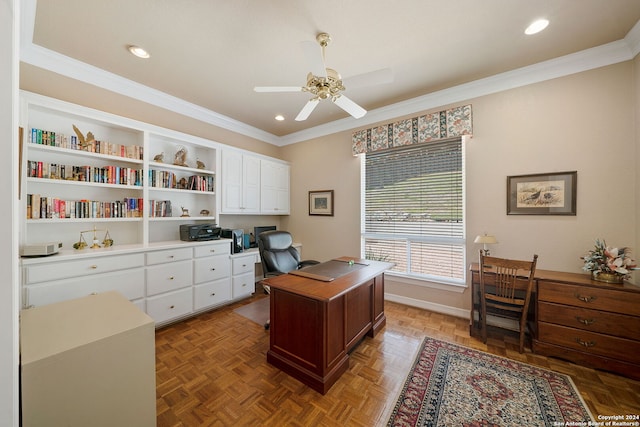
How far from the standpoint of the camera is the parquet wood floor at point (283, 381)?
1571 millimetres

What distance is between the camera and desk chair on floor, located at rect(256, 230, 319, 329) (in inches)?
109

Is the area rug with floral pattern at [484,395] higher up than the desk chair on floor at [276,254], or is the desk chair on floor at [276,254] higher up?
the desk chair on floor at [276,254]

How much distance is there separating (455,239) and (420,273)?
0.66m

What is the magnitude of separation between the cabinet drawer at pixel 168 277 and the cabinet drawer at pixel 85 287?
0.29 ft

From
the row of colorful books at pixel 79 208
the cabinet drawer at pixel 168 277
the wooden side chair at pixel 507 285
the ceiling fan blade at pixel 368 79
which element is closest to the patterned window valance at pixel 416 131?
the ceiling fan blade at pixel 368 79

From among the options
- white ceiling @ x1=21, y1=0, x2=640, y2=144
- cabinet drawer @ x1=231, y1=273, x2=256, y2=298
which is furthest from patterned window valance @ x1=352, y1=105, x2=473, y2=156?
cabinet drawer @ x1=231, y1=273, x2=256, y2=298

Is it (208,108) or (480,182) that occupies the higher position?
(208,108)

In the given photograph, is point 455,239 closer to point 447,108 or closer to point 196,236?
point 447,108

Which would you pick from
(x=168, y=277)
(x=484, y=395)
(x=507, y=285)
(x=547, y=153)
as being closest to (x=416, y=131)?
(x=547, y=153)

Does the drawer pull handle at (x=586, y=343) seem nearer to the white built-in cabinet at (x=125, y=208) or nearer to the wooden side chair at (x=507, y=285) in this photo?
the wooden side chair at (x=507, y=285)

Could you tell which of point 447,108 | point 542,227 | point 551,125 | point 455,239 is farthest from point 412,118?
point 542,227

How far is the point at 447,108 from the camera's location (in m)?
3.00

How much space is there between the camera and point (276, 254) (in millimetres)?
2934

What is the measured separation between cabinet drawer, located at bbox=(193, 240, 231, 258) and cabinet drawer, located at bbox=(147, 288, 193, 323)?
45 cm
